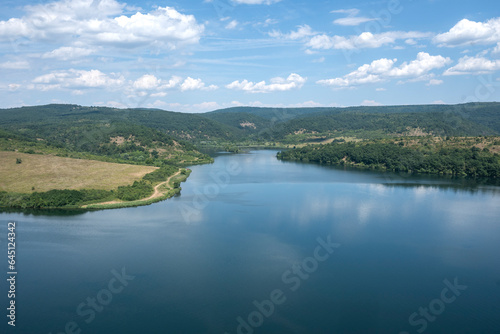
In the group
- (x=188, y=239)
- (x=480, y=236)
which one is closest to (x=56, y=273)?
(x=188, y=239)

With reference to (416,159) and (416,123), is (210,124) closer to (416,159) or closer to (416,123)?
(416,123)

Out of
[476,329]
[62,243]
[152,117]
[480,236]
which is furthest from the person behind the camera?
[152,117]

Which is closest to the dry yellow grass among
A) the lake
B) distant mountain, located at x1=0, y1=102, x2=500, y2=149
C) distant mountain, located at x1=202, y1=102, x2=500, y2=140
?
the lake

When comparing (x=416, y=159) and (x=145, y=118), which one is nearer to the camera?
(x=416, y=159)

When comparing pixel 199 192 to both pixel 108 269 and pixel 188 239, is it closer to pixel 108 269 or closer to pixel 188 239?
pixel 188 239

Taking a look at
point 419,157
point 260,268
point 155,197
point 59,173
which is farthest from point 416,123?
point 260,268

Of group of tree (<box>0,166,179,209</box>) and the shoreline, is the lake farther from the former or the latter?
group of tree (<box>0,166,179,209</box>)
